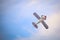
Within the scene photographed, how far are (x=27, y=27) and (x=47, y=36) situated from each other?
35 centimetres

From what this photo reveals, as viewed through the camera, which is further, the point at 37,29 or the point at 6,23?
the point at 6,23

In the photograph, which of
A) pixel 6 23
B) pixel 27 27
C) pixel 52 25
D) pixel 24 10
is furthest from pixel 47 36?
pixel 6 23

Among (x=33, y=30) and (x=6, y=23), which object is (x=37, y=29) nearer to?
(x=33, y=30)

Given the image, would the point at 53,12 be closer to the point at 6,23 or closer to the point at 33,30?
the point at 33,30

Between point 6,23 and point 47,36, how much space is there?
72 cm

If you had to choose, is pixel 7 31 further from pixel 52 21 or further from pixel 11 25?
pixel 52 21

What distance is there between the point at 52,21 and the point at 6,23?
77 centimetres

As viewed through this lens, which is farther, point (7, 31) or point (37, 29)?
point (7, 31)

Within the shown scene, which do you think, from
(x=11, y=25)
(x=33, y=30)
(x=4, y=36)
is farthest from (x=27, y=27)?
(x=4, y=36)

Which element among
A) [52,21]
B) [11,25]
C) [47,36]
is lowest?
[47,36]

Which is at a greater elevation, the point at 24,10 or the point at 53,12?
the point at 24,10

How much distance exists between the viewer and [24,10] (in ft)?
7.80

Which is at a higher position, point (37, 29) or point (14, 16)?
point (14, 16)

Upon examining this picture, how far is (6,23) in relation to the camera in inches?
95.8
